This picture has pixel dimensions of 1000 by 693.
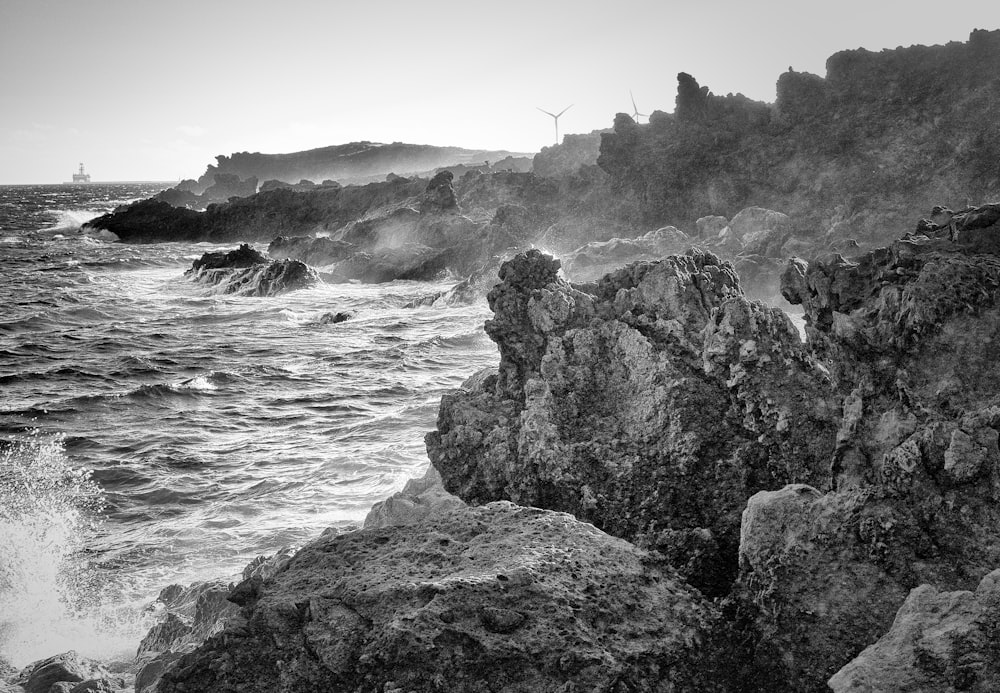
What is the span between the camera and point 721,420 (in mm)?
5430

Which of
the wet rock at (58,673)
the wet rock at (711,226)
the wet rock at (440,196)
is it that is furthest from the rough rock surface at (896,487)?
the wet rock at (440,196)

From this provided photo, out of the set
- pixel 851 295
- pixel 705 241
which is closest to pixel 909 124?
pixel 705 241

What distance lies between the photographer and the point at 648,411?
565 cm

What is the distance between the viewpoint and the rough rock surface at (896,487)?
3480 millimetres

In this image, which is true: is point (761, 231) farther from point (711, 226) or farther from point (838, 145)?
point (838, 145)

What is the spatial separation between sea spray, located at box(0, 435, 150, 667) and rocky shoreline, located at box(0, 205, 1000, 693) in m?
2.05

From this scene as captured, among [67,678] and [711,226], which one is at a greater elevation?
[711,226]

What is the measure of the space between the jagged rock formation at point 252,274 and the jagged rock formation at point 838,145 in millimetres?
16797

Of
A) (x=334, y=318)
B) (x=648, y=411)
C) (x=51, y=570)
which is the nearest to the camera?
(x=648, y=411)

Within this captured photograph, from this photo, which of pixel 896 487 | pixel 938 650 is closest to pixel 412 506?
pixel 896 487

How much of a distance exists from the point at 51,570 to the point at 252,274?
29.4 meters

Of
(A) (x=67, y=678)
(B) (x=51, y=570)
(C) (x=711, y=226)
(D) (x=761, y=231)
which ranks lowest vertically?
(B) (x=51, y=570)

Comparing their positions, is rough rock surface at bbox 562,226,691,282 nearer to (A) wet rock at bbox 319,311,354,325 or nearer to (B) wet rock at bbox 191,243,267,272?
(A) wet rock at bbox 319,311,354,325

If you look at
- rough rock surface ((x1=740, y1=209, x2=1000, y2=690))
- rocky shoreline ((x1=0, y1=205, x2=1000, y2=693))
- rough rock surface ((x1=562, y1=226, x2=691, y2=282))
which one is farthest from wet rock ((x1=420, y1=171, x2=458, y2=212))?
rough rock surface ((x1=740, y1=209, x2=1000, y2=690))
